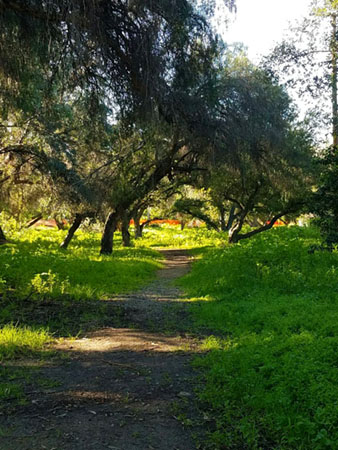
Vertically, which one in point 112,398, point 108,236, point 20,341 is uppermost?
point 108,236

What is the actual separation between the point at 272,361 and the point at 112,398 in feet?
5.79

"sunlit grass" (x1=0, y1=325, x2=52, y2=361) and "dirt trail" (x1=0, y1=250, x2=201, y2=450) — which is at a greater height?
"sunlit grass" (x1=0, y1=325, x2=52, y2=361)

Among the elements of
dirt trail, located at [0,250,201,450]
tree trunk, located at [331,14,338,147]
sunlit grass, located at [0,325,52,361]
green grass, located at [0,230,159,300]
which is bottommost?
dirt trail, located at [0,250,201,450]

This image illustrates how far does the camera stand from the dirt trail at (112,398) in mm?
3230

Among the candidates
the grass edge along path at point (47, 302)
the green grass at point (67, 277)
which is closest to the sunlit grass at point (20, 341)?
the grass edge along path at point (47, 302)

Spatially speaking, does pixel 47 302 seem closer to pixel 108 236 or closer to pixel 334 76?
pixel 334 76

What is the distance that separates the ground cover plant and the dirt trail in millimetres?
366

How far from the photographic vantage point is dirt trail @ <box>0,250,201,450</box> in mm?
3230

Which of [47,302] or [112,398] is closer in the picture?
[112,398]

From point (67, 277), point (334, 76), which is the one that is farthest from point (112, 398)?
point (334, 76)

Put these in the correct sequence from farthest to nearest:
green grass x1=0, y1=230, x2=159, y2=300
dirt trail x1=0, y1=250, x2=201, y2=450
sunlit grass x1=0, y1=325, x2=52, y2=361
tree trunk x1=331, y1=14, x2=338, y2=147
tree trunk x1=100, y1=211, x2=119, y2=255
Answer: tree trunk x1=100, y1=211, x2=119, y2=255 → tree trunk x1=331, y1=14, x2=338, y2=147 → green grass x1=0, y1=230, x2=159, y2=300 → sunlit grass x1=0, y1=325, x2=52, y2=361 → dirt trail x1=0, y1=250, x2=201, y2=450

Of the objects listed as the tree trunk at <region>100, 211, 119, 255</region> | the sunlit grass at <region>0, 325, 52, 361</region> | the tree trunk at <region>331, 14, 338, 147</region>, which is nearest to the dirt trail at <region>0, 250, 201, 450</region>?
the sunlit grass at <region>0, 325, 52, 361</region>

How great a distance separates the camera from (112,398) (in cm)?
403

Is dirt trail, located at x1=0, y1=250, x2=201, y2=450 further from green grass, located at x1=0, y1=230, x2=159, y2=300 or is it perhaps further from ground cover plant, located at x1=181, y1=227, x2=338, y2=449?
green grass, located at x1=0, y1=230, x2=159, y2=300
